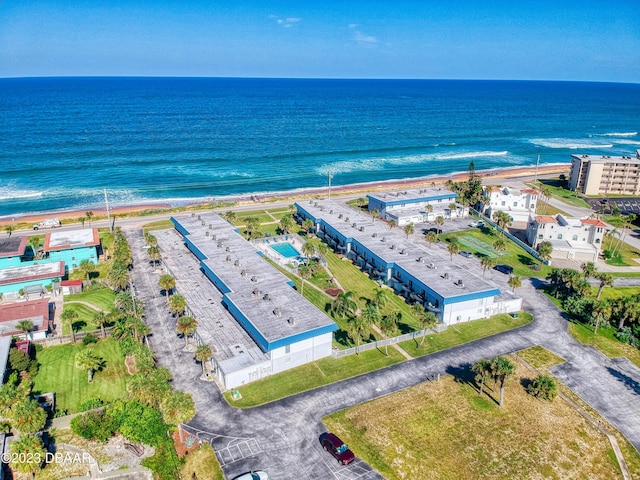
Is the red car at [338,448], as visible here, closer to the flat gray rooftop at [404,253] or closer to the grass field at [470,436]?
the grass field at [470,436]

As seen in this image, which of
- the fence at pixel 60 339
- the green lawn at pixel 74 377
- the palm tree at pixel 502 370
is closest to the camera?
the palm tree at pixel 502 370

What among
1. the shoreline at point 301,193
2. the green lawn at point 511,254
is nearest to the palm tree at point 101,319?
the shoreline at point 301,193

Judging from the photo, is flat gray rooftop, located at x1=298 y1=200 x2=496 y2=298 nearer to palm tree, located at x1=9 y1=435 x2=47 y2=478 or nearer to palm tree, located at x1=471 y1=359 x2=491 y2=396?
palm tree, located at x1=471 y1=359 x2=491 y2=396

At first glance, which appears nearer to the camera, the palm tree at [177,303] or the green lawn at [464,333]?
the palm tree at [177,303]

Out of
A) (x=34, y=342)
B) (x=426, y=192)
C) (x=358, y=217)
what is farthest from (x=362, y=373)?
(x=426, y=192)

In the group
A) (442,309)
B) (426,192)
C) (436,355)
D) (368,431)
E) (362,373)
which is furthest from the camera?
(426,192)

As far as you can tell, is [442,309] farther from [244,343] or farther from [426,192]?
[426,192]
